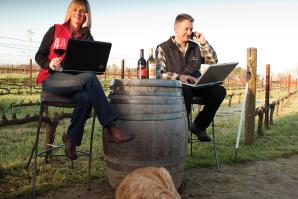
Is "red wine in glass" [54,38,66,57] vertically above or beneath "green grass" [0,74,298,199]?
above

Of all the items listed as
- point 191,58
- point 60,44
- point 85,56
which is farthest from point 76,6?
point 191,58

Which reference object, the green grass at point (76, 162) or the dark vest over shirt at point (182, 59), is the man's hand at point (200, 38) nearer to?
the dark vest over shirt at point (182, 59)

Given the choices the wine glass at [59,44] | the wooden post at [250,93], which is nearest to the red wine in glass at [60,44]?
the wine glass at [59,44]

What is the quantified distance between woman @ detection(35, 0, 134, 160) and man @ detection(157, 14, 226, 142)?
138 cm

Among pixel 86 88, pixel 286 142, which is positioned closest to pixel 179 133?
pixel 86 88

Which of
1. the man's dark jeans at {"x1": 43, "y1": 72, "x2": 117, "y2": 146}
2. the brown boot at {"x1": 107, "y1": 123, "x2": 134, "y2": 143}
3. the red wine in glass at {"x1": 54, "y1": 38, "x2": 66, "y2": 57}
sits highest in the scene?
the red wine in glass at {"x1": 54, "y1": 38, "x2": 66, "y2": 57}

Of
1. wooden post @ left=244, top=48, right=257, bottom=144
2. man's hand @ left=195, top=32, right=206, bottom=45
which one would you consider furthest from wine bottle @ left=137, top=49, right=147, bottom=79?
wooden post @ left=244, top=48, right=257, bottom=144

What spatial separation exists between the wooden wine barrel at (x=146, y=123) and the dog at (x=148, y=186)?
0.88m

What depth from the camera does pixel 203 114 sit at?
512 cm

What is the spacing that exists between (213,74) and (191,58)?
75cm

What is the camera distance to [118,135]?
3.53m

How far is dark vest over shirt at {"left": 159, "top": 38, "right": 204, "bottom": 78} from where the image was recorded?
16.5 feet

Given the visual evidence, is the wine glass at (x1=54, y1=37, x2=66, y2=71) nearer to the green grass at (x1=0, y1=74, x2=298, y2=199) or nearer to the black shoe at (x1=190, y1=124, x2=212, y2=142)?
the green grass at (x1=0, y1=74, x2=298, y2=199)

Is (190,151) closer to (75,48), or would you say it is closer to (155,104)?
(155,104)
